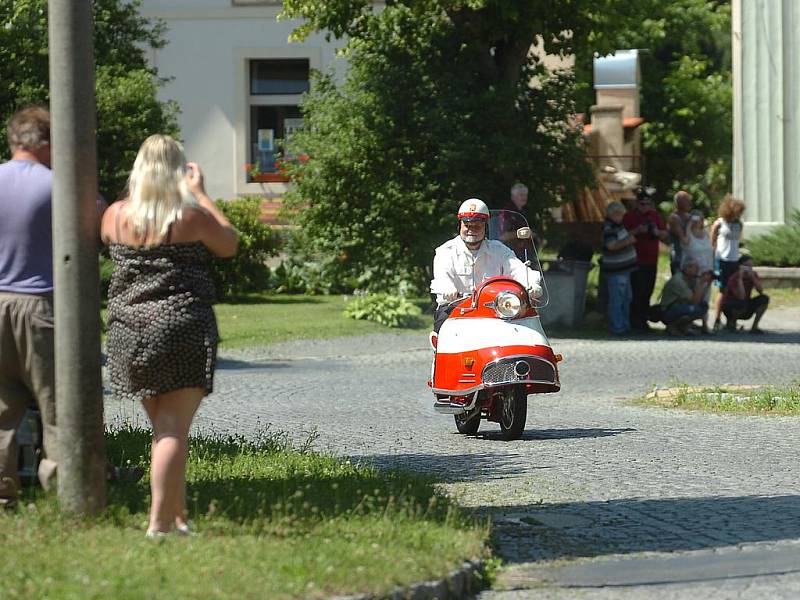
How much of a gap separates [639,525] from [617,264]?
1269cm

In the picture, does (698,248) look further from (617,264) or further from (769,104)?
(769,104)

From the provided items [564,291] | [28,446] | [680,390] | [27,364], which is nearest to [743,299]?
[564,291]

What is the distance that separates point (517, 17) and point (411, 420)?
9115 mm

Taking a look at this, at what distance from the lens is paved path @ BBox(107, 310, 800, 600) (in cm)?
669

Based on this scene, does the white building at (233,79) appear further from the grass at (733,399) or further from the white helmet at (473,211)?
the white helmet at (473,211)

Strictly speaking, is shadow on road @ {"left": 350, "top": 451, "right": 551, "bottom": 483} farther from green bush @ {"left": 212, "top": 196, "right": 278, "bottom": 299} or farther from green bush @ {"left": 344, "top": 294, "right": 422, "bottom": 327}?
green bush @ {"left": 212, "top": 196, "right": 278, "bottom": 299}

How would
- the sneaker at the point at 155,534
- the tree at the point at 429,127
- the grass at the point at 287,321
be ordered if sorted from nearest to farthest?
the sneaker at the point at 155,534
the grass at the point at 287,321
the tree at the point at 429,127

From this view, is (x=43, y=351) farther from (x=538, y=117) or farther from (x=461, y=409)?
(x=538, y=117)

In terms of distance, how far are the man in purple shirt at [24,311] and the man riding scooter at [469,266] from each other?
15.7 feet

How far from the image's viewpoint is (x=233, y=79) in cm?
3045

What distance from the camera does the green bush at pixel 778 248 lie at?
1010 inches

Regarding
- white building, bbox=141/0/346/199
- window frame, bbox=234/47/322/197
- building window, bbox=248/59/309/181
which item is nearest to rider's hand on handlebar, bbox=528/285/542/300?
white building, bbox=141/0/346/199

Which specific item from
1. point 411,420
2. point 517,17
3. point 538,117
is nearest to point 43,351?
point 411,420

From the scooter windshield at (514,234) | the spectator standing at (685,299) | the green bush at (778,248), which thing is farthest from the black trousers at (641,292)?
the scooter windshield at (514,234)
